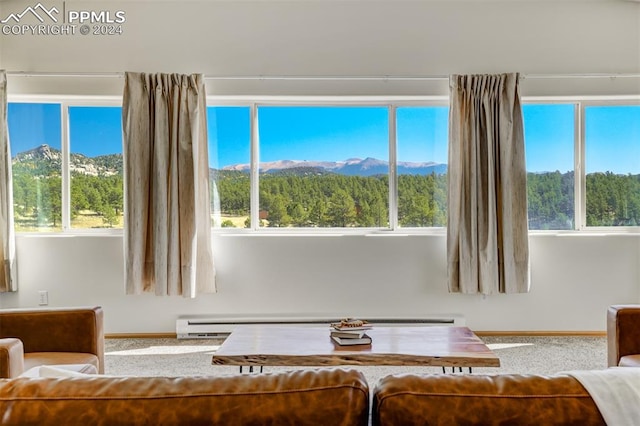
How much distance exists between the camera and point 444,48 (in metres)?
3.79

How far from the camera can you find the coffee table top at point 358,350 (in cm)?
213

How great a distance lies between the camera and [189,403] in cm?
88

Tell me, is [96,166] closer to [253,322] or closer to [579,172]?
[253,322]

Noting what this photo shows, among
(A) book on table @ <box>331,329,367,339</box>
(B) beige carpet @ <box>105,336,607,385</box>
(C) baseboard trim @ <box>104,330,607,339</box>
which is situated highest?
(A) book on table @ <box>331,329,367,339</box>

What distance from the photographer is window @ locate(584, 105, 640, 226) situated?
3953mm

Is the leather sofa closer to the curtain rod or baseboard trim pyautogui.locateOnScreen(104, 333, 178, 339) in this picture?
baseboard trim pyautogui.locateOnScreen(104, 333, 178, 339)

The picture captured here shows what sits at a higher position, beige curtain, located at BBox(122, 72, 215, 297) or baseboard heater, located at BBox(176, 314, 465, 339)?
beige curtain, located at BBox(122, 72, 215, 297)

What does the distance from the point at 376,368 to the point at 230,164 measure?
2.06 meters

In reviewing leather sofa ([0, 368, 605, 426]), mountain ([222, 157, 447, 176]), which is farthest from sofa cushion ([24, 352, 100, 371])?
mountain ([222, 157, 447, 176])

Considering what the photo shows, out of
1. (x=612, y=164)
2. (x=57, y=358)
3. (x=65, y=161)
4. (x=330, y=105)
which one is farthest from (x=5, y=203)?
(x=612, y=164)

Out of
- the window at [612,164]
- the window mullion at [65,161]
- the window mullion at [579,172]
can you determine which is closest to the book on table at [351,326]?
the window mullion at [579,172]

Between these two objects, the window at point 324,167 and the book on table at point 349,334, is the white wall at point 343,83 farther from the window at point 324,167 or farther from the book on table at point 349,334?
the book on table at point 349,334

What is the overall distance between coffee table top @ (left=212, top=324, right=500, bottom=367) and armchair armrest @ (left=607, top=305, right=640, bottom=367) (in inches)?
25.4

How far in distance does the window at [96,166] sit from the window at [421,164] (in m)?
2.43
